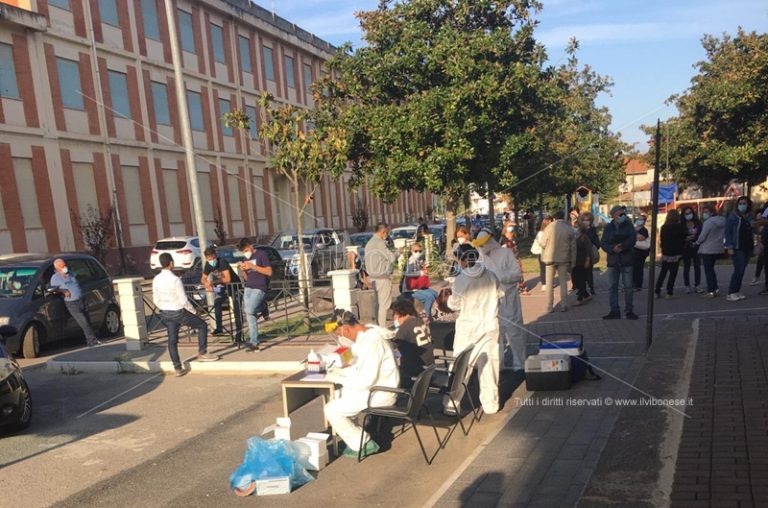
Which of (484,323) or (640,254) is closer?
(484,323)

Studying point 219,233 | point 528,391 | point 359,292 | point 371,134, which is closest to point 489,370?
point 528,391

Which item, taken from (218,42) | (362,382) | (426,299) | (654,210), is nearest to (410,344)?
(362,382)

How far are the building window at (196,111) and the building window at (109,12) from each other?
4621mm

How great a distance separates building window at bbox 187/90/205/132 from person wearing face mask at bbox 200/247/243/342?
21.1 meters

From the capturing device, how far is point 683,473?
3.80 metres

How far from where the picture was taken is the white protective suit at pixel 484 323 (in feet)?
19.1

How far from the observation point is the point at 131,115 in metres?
25.8

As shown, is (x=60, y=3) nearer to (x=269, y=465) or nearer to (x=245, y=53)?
(x=245, y=53)

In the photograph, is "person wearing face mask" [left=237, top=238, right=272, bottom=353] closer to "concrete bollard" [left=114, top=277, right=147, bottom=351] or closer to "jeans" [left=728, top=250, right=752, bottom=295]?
"concrete bollard" [left=114, top=277, right=147, bottom=351]

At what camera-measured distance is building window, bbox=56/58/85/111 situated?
22781 millimetres

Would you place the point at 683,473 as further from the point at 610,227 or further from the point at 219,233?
the point at 219,233

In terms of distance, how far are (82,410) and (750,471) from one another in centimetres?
688

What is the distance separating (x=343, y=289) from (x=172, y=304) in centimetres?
260

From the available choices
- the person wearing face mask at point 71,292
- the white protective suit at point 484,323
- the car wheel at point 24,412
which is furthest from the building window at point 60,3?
the white protective suit at point 484,323
